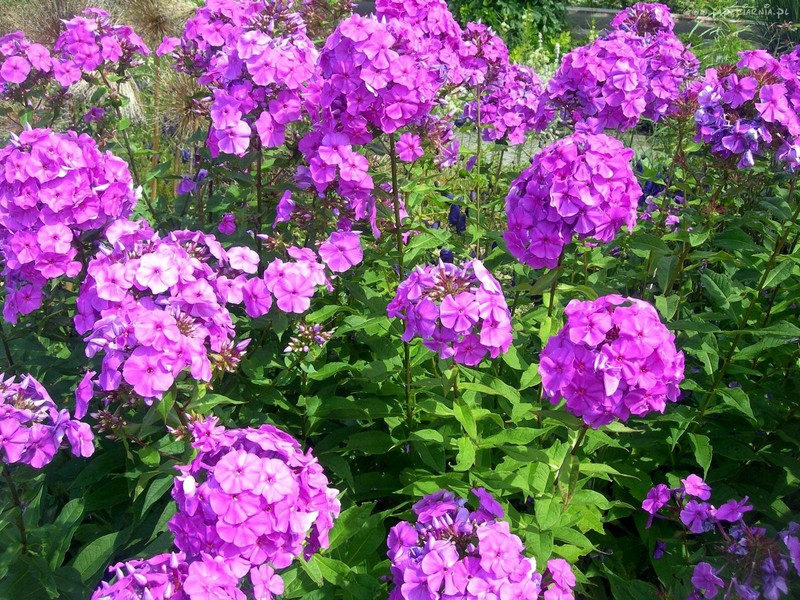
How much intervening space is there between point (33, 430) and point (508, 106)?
306 centimetres

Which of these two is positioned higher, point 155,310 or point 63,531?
point 155,310

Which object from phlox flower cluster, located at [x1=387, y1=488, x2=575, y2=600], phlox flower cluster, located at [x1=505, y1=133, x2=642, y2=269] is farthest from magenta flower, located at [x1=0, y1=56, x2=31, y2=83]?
phlox flower cluster, located at [x1=387, y1=488, x2=575, y2=600]

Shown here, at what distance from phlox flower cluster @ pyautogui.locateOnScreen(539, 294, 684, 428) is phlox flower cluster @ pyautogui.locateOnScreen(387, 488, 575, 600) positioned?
422 millimetres

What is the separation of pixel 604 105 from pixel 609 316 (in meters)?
1.64

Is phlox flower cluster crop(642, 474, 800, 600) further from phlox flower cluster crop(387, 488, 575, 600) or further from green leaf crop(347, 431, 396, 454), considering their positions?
green leaf crop(347, 431, 396, 454)

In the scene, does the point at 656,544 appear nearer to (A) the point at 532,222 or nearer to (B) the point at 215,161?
(A) the point at 532,222

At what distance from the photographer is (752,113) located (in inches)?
126

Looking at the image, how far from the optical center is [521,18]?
13.5m

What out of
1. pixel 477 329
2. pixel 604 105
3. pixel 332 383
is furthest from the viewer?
pixel 604 105

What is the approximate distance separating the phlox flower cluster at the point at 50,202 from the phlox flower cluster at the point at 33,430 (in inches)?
19.0

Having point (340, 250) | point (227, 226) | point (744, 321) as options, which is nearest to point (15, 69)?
point (227, 226)

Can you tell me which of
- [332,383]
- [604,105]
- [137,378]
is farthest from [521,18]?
[137,378]

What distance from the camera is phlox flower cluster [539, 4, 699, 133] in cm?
338

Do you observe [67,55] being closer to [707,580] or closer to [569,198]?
[569,198]
